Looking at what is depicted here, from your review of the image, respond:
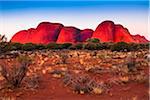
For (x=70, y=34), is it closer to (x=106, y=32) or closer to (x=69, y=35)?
(x=69, y=35)

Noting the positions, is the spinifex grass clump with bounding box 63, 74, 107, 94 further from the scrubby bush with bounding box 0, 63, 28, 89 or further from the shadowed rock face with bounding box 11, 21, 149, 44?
the shadowed rock face with bounding box 11, 21, 149, 44

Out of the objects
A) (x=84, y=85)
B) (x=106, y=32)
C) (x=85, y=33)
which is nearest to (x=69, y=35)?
(x=106, y=32)

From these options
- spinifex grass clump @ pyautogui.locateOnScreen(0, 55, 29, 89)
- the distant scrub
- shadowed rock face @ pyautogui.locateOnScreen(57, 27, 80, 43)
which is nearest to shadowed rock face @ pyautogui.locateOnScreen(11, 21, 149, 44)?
shadowed rock face @ pyautogui.locateOnScreen(57, 27, 80, 43)

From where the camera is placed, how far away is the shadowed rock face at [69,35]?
98331 millimetres

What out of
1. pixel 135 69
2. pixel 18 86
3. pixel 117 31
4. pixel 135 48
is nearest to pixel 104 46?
pixel 135 48

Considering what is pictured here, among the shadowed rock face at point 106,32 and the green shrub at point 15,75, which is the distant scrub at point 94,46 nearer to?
the shadowed rock face at point 106,32

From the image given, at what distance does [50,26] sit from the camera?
11619cm

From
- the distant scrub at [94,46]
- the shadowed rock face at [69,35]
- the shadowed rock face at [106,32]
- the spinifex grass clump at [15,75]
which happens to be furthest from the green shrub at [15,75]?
the shadowed rock face at [69,35]

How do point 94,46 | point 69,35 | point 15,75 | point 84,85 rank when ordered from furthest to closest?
point 69,35, point 94,46, point 15,75, point 84,85

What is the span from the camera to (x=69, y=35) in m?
105

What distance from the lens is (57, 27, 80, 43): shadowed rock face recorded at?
98.3 meters

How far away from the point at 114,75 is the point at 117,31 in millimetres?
80805

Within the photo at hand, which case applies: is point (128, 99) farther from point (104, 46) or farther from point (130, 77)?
point (104, 46)

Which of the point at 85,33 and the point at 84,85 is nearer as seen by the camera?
the point at 84,85
